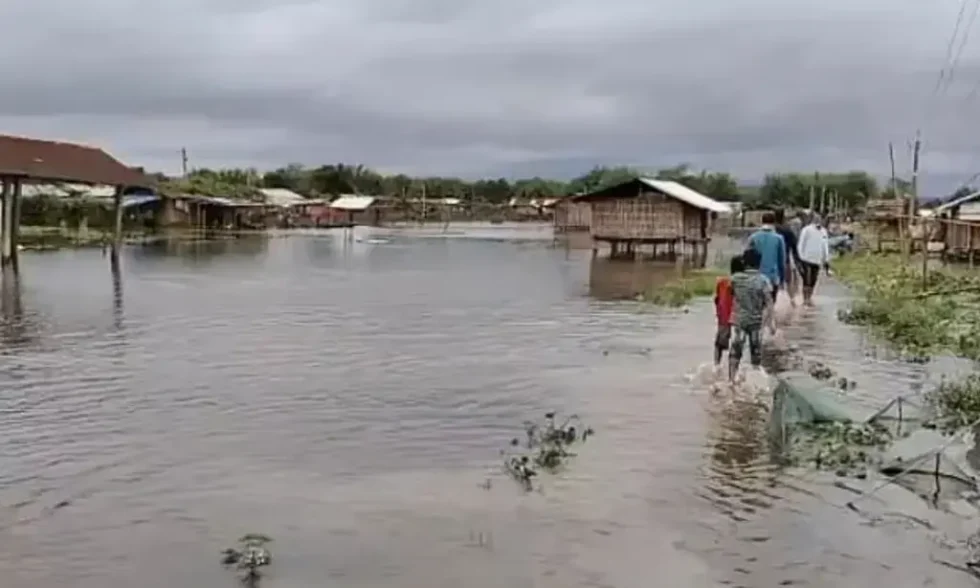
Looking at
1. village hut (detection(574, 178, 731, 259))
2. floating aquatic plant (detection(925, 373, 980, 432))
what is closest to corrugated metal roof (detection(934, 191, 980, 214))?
village hut (detection(574, 178, 731, 259))

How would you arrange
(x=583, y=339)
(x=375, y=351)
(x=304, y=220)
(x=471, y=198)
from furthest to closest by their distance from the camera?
(x=471, y=198) < (x=304, y=220) < (x=583, y=339) < (x=375, y=351)

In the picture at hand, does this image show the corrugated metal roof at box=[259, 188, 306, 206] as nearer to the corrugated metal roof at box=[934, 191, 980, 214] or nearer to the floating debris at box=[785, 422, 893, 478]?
the corrugated metal roof at box=[934, 191, 980, 214]

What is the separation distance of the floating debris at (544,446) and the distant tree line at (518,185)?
79802mm

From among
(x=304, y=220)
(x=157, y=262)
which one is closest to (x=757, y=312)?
(x=157, y=262)

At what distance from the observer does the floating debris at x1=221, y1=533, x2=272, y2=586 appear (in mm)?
6484

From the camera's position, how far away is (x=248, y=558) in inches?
263

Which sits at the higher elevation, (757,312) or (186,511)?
(757,312)

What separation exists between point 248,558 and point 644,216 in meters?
38.7

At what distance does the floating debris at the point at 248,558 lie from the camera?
6484 millimetres

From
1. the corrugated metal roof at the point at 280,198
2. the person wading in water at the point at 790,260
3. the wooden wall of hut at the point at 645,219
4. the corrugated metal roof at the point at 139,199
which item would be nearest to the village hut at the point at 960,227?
the wooden wall of hut at the point at 645,219

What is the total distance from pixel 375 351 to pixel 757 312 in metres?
5.37

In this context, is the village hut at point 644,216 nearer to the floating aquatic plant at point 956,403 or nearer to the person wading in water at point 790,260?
the person wading in water at point 790,260

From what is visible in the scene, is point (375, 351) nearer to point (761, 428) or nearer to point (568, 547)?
point (761, 428)

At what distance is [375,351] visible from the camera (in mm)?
15641
